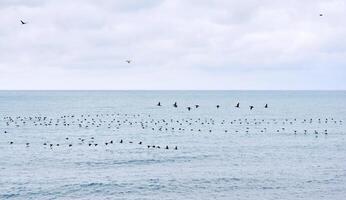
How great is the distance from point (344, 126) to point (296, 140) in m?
37.2

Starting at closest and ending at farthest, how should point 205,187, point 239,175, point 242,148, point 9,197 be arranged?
point 9,197 < point 205,187 < point 239,175 < point 242,148

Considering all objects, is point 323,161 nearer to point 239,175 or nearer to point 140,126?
point 239,175

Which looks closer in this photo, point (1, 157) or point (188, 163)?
point (188, 163)

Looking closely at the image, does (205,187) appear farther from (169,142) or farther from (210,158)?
(169,142)

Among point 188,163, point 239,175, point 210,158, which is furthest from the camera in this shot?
point 210,158

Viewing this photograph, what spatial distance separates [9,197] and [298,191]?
31.5 meters

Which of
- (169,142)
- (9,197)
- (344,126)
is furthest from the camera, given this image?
(344,126)

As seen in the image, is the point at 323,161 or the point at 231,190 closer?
the point at 231,190

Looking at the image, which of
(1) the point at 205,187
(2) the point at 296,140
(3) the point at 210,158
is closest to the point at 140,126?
(2) the point at 296,140

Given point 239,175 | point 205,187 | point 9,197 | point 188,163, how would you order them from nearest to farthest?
point 9,197 → point 205,187 → point 239,175 → point 188,163

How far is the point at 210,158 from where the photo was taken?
81.8m

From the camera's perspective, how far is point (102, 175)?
68.2m

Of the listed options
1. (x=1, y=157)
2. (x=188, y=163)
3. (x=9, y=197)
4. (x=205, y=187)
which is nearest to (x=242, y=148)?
(x=188, y=163)

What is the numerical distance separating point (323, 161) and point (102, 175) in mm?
32588
